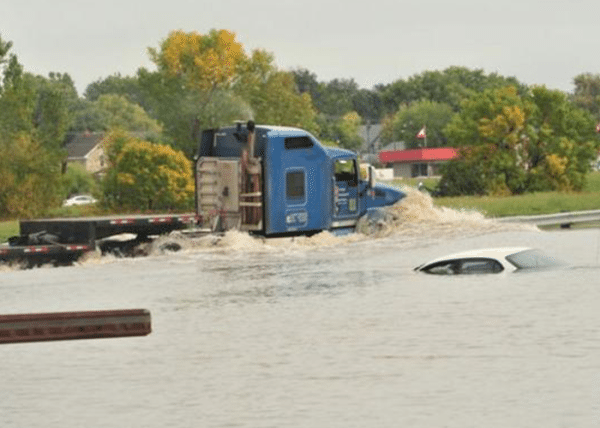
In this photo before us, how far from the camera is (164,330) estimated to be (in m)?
31.5

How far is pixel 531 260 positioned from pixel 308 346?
1473cm

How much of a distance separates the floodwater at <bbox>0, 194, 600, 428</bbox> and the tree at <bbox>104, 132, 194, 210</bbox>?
141ft

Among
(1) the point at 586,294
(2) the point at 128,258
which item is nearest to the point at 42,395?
(1) the point at 586,294

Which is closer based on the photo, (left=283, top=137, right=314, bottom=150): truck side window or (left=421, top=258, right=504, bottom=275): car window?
(left=421, top=258, right=504, bottom=275): car window

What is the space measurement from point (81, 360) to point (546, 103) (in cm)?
7479

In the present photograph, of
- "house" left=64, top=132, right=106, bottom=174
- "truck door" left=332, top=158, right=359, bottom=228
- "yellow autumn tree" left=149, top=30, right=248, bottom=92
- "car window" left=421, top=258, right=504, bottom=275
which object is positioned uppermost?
"yellow autumn tree" left=149, top=30, right=248, bottom=92

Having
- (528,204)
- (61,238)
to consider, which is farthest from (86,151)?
(61,238)

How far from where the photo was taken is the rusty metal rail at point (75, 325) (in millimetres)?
15875

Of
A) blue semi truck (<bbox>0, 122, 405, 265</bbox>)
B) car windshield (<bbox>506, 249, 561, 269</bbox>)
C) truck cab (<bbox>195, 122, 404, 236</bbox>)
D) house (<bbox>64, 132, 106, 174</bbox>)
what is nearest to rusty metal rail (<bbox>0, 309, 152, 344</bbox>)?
car windshield (<bbox>506, 249, 561, 269</bbox>)

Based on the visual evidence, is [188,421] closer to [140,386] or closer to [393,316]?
[140,386]

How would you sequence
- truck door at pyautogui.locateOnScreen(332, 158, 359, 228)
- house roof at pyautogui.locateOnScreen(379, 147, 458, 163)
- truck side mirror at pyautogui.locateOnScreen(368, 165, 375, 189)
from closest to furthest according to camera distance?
1. truck door at pyautogui.locateOnScreen(332, 158, 359, 228)
2. truck side mirror at pyautogui.locateOnScreen(368, 165, 375, 189)
3. house roof at pyautogui.locateOnScreen(379, 147, 458, 163)

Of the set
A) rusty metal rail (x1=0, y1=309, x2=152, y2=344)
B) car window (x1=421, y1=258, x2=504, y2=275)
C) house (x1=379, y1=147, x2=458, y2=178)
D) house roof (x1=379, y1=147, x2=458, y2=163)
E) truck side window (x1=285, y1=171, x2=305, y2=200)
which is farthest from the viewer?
house (x1=379, y1=147, x2=458, y2=178)

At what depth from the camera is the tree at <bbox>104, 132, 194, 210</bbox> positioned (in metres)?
92.4

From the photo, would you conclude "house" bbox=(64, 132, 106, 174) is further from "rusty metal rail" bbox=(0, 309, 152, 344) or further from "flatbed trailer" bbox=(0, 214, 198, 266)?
"rusty metal rail" bbox=(0, 309, 152, 344)
